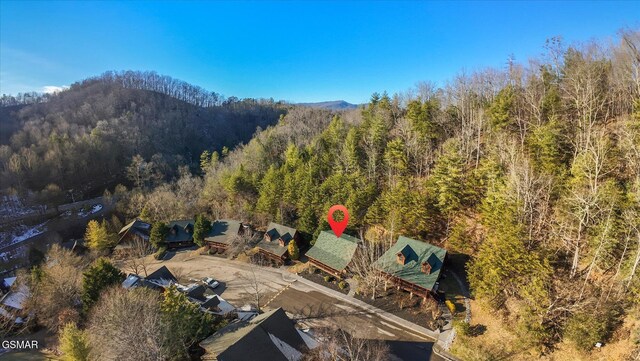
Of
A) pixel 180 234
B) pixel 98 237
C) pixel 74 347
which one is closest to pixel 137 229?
pixel 98 237

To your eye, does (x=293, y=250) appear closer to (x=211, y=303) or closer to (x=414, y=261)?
(x=211, y=303)

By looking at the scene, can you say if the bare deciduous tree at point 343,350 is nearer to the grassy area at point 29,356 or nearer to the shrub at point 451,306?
the shrub at point 451,306

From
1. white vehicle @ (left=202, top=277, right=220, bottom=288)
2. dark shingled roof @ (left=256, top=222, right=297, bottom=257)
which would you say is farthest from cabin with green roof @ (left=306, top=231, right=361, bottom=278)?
white vehicle @ (left=202, top=277, right=220, bottom=288)

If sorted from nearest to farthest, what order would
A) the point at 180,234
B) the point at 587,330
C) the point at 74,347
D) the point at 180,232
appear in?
the point at 74,347
the point at 587,330
the point at 180,234
the point at 180,232

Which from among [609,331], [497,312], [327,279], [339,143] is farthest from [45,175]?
[609,331]

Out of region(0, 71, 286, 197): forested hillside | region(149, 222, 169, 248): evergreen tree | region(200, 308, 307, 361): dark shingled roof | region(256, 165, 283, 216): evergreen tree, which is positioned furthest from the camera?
region(0, 71, 286, 197): forested hillside

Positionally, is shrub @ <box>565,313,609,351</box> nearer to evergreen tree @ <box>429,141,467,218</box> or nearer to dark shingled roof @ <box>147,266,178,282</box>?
evergreen tree @ <box>429,141,467,218</box>

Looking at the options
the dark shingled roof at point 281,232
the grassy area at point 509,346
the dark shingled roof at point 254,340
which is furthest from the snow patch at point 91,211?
the grassy area at point 509,346
